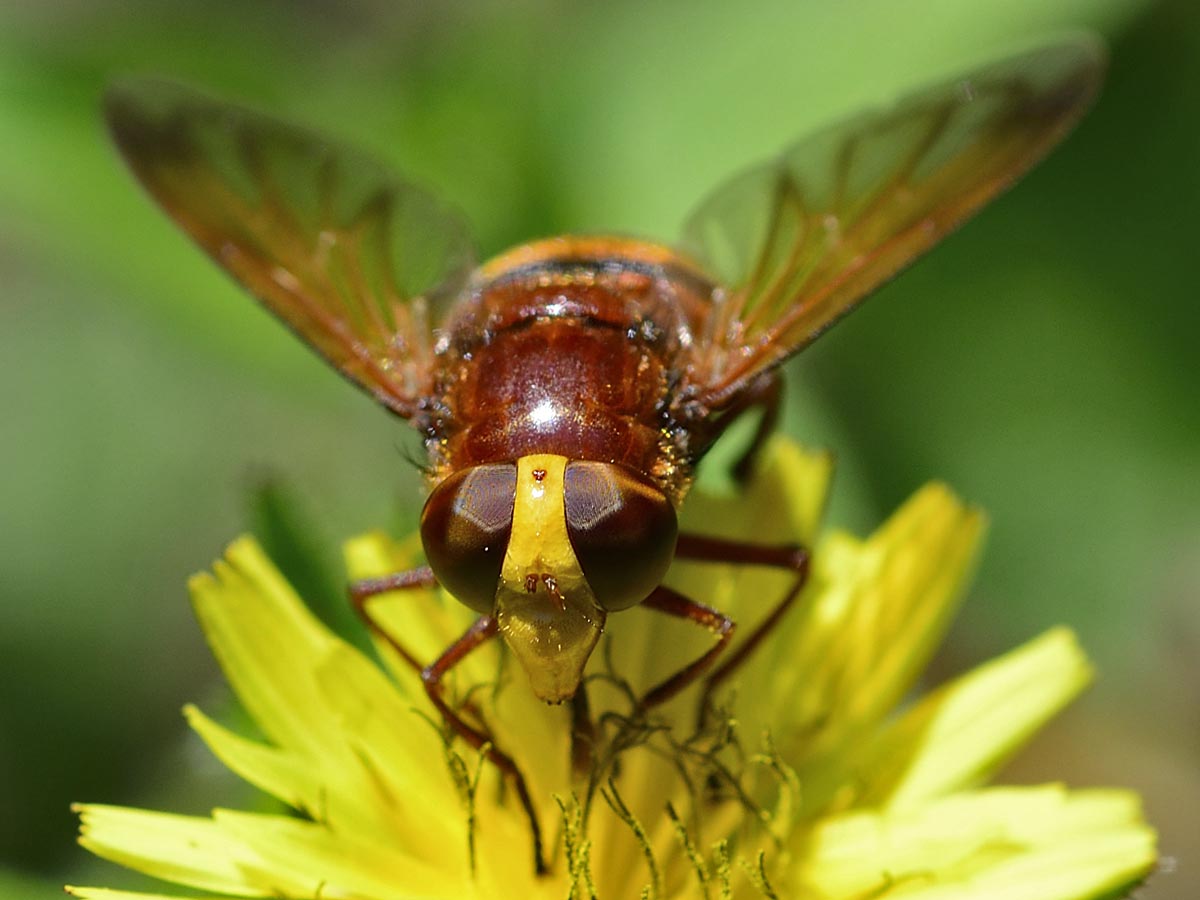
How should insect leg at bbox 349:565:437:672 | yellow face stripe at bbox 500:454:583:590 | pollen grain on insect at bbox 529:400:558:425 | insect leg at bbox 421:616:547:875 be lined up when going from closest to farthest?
yellow face stripe at bbox 500:454:583:590 → pollen grain on insect at bbox 529:400:558:425 → insect leg at bbox 421:616:547:875 → insect leg at bbox 349:565:437:672

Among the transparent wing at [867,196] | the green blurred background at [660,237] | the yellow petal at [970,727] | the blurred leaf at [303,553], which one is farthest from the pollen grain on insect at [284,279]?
the yellow petal at [970,727]

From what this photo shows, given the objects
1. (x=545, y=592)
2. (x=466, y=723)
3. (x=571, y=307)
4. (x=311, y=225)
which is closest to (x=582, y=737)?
(x=466, y=723)

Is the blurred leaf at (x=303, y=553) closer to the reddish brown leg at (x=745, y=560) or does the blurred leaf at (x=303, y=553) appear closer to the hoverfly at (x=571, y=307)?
the hoverfly at (x=571, y=307)

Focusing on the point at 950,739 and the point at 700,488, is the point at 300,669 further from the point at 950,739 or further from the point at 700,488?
the point at 950,739

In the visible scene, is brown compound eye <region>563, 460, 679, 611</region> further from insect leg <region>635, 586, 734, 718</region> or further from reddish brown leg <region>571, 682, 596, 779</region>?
reddish brown leg <region>571, 682, 596, 779</region>

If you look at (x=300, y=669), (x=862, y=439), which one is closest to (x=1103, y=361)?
(x=862, y=439)

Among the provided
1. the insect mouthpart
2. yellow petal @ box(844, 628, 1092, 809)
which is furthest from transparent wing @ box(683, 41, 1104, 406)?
yellow petal @ box(844, 628, 1092, 809)
